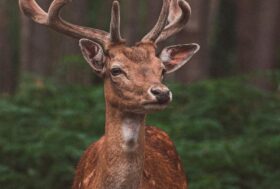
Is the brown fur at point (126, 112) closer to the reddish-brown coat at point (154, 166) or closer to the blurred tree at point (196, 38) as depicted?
the reddish-brown coat at point (154, 166)

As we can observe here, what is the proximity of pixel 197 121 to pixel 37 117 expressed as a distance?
234cm

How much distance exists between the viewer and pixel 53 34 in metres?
27.7

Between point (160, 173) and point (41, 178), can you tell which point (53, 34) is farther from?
point (160, 173)

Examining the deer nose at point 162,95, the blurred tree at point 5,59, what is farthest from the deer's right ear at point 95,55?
the blurred tree at point 5,59

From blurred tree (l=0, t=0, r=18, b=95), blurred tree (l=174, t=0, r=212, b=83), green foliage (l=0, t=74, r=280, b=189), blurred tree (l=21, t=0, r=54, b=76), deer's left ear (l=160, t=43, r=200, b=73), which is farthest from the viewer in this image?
blurred tree (l=0, t=0, r=18, b=95)

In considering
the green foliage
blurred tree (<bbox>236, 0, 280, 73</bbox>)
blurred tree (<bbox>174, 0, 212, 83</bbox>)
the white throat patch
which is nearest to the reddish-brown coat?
the white throat patch

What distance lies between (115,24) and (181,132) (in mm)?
5071

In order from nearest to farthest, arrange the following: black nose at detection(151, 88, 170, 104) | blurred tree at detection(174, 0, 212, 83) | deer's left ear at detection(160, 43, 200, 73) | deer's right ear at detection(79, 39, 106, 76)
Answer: black nose at detection(151, 88, 170, 104) < deer's right ear at detection(79, 39, 106, 76) < deer's left ear at detection(160, 43, 200, 73) < blurred tree at detection(174, 0, 212, 83)

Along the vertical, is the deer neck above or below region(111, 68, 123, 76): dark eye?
below

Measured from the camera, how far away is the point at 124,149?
7.35 meters

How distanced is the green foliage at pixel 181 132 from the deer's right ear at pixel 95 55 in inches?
134

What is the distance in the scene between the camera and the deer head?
713 cm

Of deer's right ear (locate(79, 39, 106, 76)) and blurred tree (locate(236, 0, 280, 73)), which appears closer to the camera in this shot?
deer's right ear (locate(79, 39, 106, 76))

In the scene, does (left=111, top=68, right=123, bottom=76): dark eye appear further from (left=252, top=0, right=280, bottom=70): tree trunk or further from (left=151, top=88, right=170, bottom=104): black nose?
(left=252, top=0, right=280, bottom=70): tree trunk
